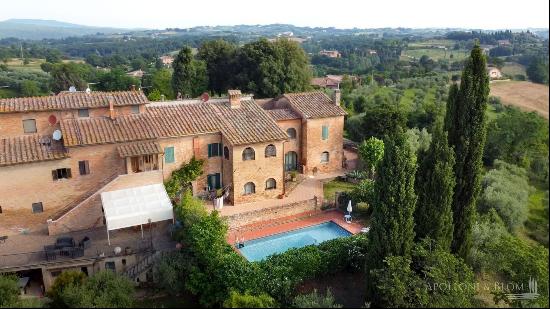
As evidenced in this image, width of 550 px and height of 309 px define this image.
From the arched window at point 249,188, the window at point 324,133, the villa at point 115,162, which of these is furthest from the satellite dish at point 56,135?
the window at point 324,133

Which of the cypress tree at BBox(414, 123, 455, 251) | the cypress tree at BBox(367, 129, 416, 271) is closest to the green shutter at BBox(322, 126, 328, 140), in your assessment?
the cypress tree at BBox(414, 123, 455, 251)

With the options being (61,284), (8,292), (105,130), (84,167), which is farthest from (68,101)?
(8,292)

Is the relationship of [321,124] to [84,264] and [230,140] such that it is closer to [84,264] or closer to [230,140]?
[230,140]

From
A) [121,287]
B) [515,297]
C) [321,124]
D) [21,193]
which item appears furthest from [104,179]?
[515,297]

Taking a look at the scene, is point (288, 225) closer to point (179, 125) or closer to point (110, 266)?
point (179, 125)

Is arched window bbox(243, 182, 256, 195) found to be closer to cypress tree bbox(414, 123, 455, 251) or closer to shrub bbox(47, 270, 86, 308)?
shrub bbox(47, 270, 86, 308)

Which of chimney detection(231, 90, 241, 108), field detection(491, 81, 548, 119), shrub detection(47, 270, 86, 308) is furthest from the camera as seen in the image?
chimney detection(231, 90, 241, 108)
